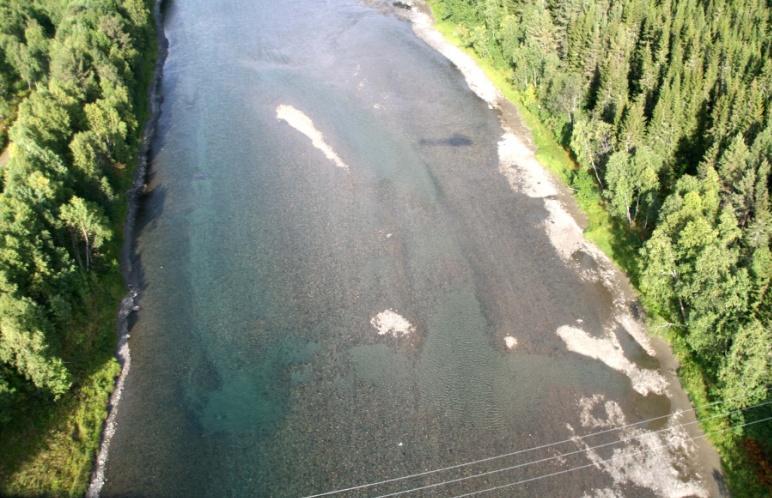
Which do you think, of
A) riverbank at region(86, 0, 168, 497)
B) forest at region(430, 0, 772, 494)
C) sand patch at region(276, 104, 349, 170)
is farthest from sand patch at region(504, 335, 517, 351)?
riverbank at region(86, 0, 168, 497)

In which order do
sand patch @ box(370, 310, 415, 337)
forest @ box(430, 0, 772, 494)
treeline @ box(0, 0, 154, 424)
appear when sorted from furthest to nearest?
sand patch @ box(370, 310, 415, 337) → treeline @ box(0, 0, 154, 424) → forest @ box(430, 0, 772, 494)

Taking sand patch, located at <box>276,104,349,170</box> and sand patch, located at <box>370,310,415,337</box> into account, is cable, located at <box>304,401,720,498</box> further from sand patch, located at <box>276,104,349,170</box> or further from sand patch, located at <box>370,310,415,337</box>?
sand patch, located at <box>276,104,349,170</box>

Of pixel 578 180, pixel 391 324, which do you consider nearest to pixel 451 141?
pixel 578 180

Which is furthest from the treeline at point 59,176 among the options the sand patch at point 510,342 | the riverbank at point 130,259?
the sand patch at point 510,342

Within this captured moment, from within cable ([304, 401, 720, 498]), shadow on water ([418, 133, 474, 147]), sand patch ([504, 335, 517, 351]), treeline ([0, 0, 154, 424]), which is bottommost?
cable ([304, 401, 720, 498])

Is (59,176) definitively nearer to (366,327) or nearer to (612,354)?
(366,327)
